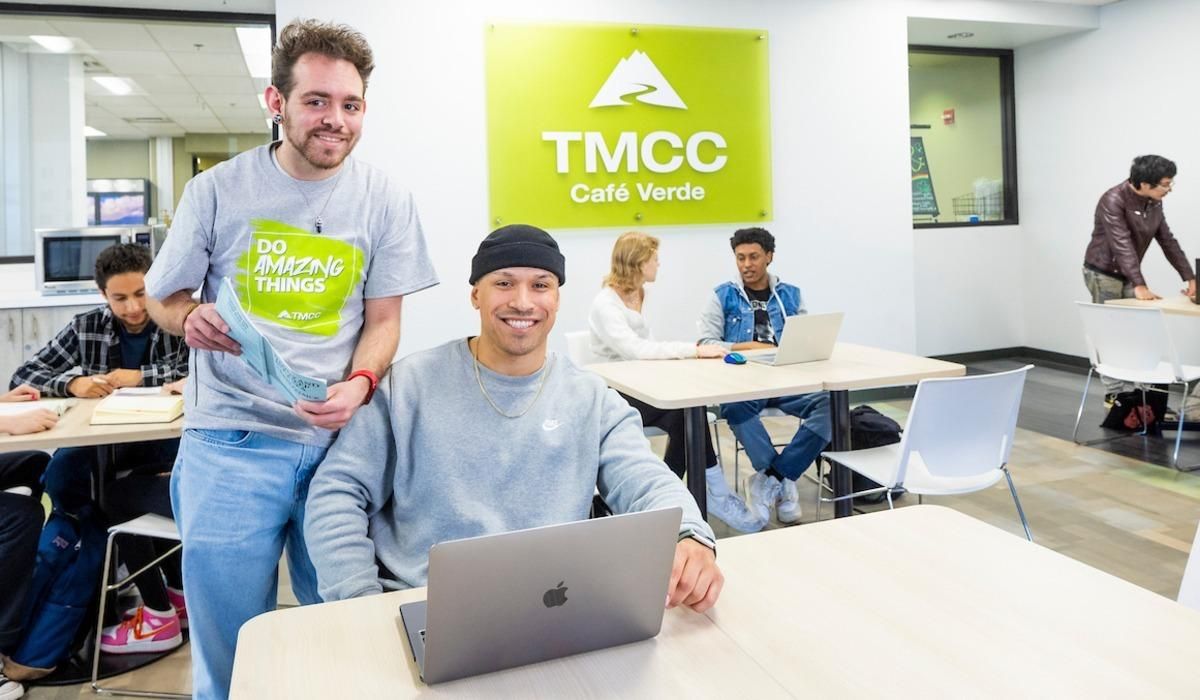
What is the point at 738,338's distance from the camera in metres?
4.26

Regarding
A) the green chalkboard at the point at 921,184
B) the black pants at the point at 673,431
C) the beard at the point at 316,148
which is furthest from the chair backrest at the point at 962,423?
the green chalkboard at the point at 921,184

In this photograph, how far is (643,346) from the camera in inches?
149

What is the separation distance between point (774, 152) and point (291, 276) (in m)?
4.69

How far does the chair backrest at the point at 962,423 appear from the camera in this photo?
9.23 ft

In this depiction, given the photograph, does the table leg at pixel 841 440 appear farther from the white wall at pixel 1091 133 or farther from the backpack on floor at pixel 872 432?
the white wall at pixel 1091 133

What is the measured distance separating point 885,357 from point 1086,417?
295 cm

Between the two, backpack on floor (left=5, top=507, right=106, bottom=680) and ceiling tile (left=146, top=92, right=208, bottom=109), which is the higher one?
ceiling tile (left=146, top=92, right=208, bottom=109)

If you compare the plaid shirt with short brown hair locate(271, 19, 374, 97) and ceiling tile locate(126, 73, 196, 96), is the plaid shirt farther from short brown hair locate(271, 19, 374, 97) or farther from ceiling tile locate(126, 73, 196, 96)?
ceiling tile locate(126, 73, 196, 96)

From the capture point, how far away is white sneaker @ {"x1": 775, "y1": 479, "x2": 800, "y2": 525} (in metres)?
3.93

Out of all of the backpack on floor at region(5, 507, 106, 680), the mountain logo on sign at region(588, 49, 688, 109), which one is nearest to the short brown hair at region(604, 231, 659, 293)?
the mountain logo on sign at region(588, 49, 688, 109)

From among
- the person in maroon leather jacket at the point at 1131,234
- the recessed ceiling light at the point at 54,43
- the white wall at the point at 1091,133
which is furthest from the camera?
the white wall at the point at 1091,133

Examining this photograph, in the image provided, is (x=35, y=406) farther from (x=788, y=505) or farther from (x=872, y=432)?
(x=872, y=432)

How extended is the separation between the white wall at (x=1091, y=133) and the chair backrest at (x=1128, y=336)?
2.35 metres

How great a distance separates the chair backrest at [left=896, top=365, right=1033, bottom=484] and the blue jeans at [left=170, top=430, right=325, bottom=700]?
1.91 metres
